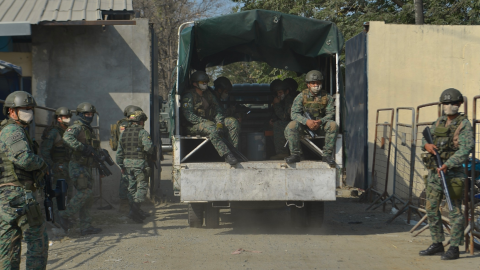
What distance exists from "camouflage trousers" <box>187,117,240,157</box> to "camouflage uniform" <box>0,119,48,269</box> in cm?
315

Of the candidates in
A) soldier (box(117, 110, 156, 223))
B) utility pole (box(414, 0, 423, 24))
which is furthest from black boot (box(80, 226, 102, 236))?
utility pole (box(414, 0, 423, 24))

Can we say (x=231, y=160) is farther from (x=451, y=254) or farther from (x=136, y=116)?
(x=451, y=254)

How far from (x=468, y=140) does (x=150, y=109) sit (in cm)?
647

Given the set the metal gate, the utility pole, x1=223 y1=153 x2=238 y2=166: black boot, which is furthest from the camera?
the utility pole

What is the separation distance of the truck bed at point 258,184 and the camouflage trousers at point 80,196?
155cm

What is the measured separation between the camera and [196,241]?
6859 millimetres

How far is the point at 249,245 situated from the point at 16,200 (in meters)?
3.07

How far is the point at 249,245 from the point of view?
658 cm

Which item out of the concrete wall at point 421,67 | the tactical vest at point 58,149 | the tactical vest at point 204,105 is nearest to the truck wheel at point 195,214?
the tactical vest at point 204,105

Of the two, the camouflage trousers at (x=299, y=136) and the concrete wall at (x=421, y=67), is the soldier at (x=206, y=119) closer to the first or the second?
the camouflage trousers at (x=299, y=136)

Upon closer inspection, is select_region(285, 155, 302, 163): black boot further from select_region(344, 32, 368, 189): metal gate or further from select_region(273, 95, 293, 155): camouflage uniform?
select_region(344, 32, 368, 189): metal gate

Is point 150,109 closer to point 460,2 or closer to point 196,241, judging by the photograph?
point 196,241

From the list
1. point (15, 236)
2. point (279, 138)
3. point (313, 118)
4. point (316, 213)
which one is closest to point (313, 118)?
point (313, 118)

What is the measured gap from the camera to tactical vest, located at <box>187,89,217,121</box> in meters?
8.11
